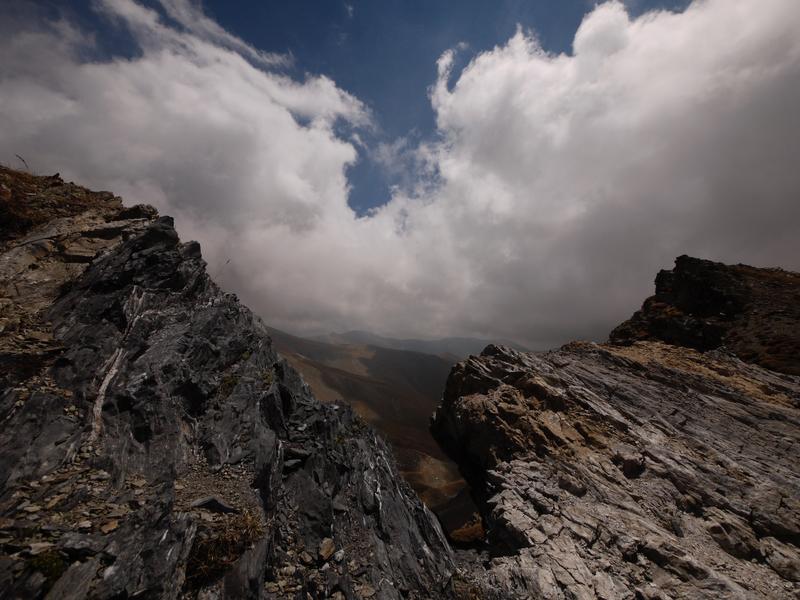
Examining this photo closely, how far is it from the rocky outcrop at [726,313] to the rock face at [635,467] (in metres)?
0.31

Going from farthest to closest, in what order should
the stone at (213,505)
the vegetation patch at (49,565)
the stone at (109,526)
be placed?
the stone at (213,505), the stone at (109,526), the vegetation patch at (49,565)

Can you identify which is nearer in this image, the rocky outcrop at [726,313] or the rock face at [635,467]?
the rock face at [635,467]

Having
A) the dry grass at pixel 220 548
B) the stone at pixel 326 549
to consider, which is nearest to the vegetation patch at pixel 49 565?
the dry grass at pixel 220 548

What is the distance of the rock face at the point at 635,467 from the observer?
54.8 feet

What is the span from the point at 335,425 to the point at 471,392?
1924cm

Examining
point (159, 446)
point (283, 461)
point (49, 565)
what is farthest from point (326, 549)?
point (49, 565)

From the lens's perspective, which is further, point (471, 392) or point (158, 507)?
point (471, 392)

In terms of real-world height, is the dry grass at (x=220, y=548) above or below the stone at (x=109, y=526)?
below

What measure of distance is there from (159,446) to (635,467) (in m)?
29.9

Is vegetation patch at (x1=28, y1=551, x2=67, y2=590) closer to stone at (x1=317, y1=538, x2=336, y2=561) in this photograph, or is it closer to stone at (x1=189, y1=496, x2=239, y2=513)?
stone at (x1=189, y1=496, x2=239, y2=513)

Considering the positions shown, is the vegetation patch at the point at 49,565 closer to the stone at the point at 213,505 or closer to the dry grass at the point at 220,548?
the dry grass at the point at 220,548

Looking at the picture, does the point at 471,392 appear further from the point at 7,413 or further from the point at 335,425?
the point at 7,413

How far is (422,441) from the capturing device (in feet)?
465

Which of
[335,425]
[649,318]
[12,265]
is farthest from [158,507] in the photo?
[649,318]
